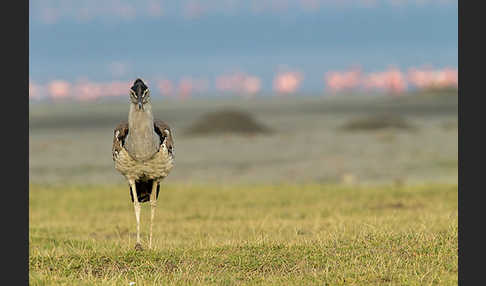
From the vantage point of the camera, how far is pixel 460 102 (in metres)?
10.4

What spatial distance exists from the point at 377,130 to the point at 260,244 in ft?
157

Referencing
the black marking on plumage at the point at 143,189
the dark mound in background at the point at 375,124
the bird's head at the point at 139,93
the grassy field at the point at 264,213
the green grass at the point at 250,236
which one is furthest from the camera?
the dark mound in background at the point at 375,124

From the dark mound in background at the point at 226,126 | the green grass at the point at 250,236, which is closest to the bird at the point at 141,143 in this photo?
the green grass at the point at 250,236

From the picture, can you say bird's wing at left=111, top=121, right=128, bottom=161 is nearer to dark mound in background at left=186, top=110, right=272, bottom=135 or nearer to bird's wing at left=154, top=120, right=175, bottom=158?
bird's wing at left=154, top=120, right=175, bottom=158

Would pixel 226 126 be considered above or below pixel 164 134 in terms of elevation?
above

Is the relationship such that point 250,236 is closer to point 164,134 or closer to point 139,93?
point 164,134

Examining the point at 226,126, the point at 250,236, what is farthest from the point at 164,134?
the point at 226,126

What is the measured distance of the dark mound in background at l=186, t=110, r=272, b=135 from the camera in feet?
190

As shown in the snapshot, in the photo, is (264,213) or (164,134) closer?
(164,134)

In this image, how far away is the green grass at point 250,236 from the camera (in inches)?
411

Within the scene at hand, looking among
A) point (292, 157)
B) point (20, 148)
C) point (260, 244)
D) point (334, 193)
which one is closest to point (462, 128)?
point (260, 244)

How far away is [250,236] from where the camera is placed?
1520 centimetres

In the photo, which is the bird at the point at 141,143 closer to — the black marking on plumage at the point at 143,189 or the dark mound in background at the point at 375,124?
the black marking on plumage at the point at 143,189

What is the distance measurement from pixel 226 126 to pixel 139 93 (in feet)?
152
